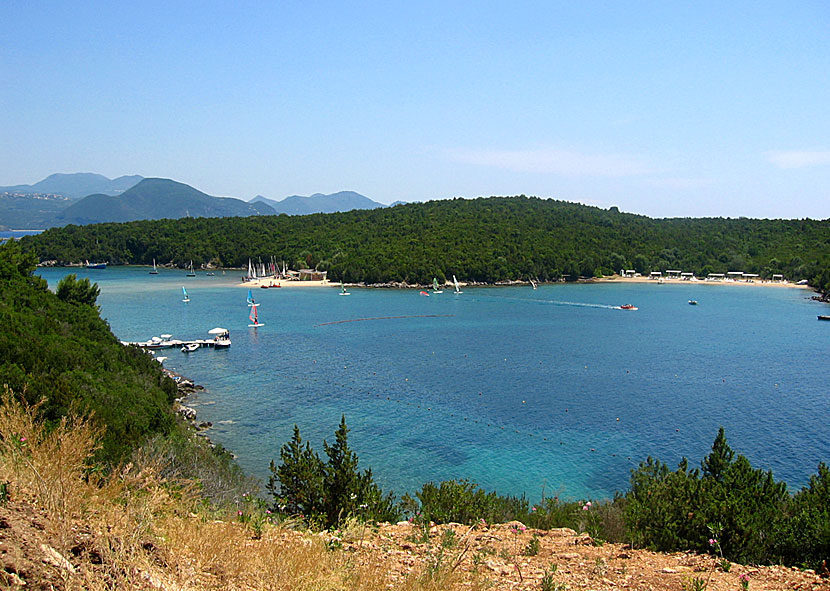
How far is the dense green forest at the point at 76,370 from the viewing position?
15.8m

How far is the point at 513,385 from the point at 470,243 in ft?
250

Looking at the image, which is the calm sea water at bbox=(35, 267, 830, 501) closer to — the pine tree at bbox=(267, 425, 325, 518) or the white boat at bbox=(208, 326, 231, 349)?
the white boat at bbox=(208, 326, 231, 349)

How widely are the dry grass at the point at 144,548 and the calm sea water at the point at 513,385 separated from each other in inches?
612

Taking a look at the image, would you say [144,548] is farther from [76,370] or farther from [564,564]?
[76,370]

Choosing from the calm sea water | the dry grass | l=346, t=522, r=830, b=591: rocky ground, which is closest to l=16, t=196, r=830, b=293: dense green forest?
the calm sea water

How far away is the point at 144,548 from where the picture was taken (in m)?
4.48

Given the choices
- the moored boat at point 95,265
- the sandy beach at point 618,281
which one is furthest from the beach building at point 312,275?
the moored boat at point 95,265

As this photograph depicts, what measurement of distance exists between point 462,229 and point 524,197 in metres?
42.0

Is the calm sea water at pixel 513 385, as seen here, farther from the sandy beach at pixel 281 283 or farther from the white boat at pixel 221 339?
the sandy beach at pixel 281 283

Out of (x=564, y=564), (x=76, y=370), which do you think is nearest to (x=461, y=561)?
(x=564, y=564)

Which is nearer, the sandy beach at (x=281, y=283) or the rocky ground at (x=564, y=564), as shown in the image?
the rocky ground at (x=564, y=564)

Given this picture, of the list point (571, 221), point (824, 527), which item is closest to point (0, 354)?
point (824, 527)

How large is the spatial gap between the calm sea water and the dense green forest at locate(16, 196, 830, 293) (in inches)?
1227

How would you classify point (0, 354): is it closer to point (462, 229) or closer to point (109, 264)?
point (462, 229)
